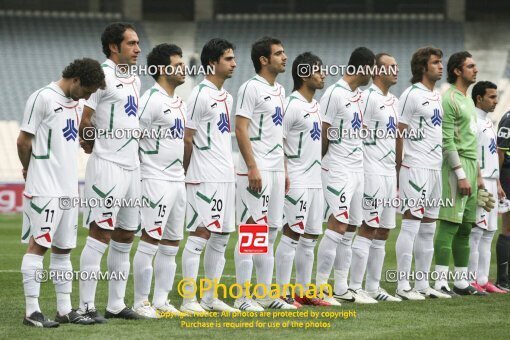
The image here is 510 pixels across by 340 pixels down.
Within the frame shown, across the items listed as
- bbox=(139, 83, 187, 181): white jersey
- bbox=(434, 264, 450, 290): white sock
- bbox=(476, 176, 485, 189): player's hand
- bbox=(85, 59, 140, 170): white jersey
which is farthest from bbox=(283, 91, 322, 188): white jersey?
bbox=(476, 176, 485, 189): player's hand

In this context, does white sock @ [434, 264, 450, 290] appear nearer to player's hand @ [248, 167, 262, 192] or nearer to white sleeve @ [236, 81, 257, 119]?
player's hand @ [248, 167, 262, 192]

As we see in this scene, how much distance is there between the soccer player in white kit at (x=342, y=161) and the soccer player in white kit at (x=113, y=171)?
7.19 feet

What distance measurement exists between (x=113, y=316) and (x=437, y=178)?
3.80 m

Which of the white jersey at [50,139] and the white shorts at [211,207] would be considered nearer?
the white jersey at [50,139]

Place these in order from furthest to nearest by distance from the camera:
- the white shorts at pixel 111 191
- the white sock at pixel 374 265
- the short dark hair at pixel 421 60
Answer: the short dark hair at pixel 421 60
the white sock at pixel 374 265
the white shorts at pixel 111 191

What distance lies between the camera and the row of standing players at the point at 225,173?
764 centimetres

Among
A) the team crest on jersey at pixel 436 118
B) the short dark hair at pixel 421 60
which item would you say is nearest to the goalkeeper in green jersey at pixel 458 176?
the team crest on jersey at pixel 436 118

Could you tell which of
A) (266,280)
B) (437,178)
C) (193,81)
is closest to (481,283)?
(437,178)

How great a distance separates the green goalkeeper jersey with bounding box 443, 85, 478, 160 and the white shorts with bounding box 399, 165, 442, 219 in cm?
37

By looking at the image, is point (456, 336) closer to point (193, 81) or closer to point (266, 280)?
point (266, 280)

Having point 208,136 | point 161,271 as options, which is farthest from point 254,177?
point 161,271

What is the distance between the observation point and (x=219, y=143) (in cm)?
858

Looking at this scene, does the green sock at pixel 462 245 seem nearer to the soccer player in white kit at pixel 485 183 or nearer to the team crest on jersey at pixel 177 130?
the soccer player in white kit at pixel 485 183

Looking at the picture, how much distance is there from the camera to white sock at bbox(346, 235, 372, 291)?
9.83 meters
